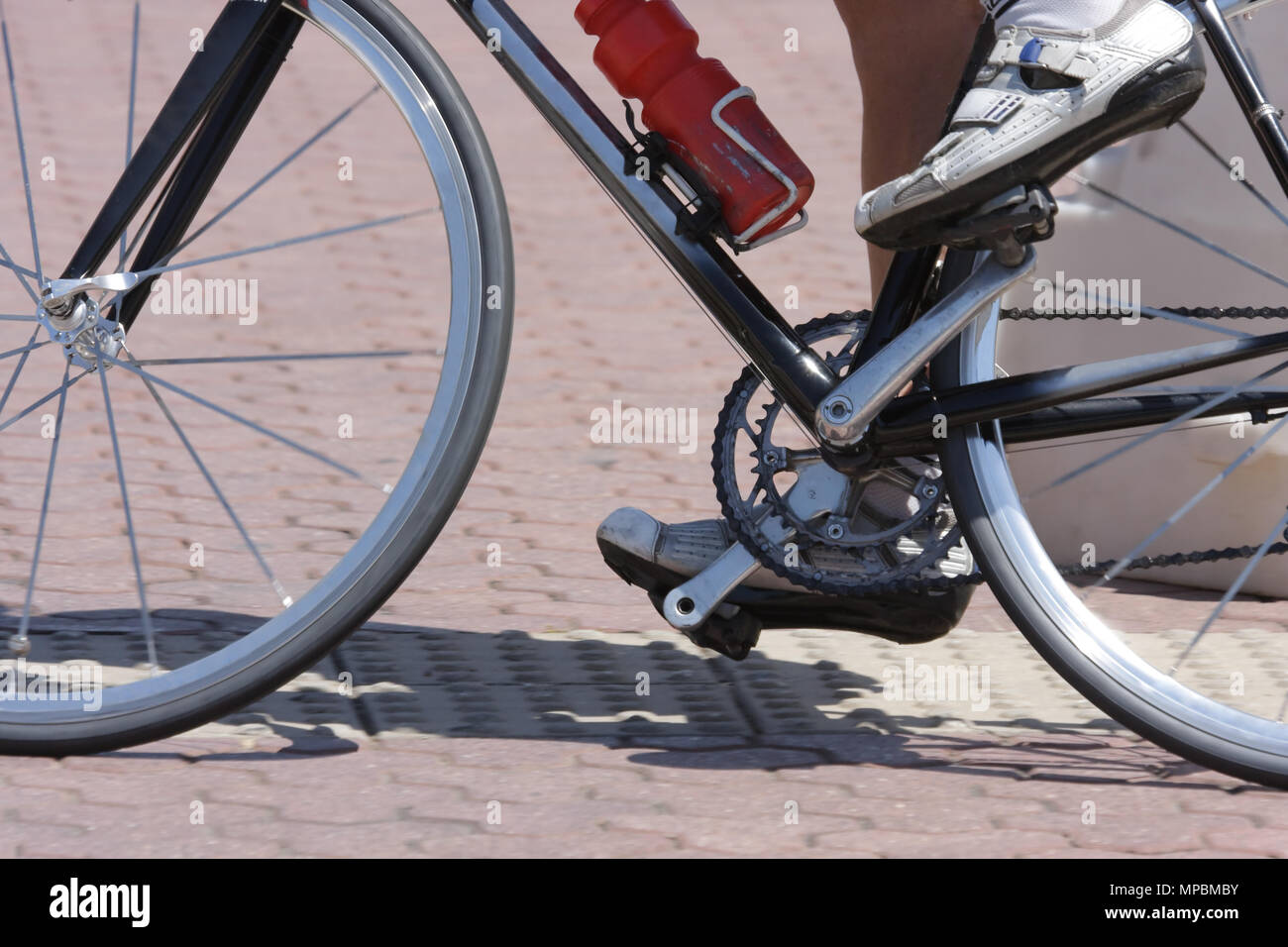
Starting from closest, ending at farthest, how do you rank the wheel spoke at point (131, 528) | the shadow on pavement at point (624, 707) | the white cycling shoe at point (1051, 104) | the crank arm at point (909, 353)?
1. the white cycling shoe at point (1051, 104)
2. the crank arm at point (909, 353)
3. the wheel spoke at point (131, 528)
4. the shadow on pavement at point (624, 707)

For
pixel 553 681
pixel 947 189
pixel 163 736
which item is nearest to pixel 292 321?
pixel 553 681

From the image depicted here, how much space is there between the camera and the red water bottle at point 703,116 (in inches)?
93.9

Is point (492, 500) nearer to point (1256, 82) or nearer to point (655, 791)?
point (655, 791)

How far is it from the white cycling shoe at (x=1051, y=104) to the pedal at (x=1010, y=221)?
0.04 feet

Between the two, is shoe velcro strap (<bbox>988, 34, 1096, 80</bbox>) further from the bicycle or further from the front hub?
the front hub

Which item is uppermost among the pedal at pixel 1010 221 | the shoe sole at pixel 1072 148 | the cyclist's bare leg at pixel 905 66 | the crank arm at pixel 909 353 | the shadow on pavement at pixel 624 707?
the cyclist's bare leg at pixel 905 66

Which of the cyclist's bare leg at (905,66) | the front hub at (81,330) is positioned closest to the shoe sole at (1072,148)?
the cyclist's bare leg at (905,66)

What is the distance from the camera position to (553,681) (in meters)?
2.88

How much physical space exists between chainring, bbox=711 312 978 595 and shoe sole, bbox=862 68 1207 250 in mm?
304

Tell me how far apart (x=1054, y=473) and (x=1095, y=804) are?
46.9 inches

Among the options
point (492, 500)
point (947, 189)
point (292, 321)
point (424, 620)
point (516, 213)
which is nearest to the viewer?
point (947, 189)

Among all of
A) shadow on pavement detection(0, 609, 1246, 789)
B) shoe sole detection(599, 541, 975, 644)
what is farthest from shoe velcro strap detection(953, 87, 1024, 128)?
shadow on pavement detection(0, 609, 1246, 789)

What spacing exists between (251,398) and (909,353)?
2331mm

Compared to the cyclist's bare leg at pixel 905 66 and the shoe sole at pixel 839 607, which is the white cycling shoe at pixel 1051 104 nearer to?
the cyclist's bare leg at pixel 905 66
